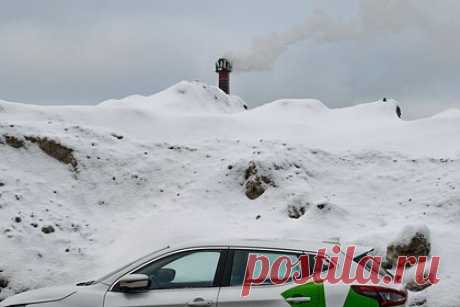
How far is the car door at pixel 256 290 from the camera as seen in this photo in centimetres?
561

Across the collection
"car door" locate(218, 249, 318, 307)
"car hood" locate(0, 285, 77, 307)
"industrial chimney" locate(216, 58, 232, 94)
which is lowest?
"car hood" locate(0, 285, 77, 307)

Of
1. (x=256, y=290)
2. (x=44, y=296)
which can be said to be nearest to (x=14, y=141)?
(x=44, y=296)

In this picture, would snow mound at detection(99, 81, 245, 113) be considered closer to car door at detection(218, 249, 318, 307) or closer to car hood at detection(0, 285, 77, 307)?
car hood at detection(0, 285, 77, 307)

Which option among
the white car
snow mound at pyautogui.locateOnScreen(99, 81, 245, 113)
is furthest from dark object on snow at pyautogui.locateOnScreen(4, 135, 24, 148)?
the white car

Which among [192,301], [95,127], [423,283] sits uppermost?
[95,127]

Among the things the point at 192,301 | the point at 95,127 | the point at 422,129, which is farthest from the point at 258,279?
the point at 422,129

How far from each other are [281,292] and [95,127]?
12663mm

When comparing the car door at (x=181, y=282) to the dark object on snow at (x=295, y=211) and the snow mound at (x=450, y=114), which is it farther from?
the snow mound at (x=450, y=114)

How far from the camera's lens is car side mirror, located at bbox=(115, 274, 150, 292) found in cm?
581

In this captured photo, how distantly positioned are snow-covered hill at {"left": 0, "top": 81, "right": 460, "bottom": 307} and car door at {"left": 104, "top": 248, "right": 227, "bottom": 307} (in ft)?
17.2

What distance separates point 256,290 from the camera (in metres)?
5.72

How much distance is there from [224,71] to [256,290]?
25703mm

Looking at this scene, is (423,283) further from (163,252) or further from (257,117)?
(257,117)

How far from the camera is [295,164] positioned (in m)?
15.6
